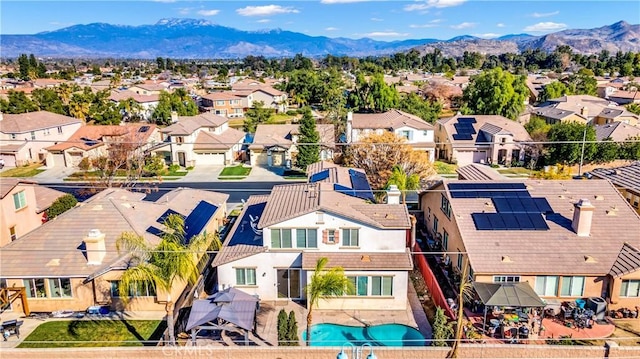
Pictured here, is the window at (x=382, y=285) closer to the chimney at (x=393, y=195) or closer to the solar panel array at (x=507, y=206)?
the chimney at (x=393, y=195)

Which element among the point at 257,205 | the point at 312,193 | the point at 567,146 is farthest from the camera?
the point at 567,146

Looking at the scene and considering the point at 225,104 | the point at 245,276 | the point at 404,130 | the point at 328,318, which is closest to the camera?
the point at 328,318

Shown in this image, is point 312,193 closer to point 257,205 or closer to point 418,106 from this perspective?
point 257,205

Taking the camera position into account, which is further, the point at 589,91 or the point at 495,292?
the point at 589,91

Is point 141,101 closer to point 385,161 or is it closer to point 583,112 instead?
point 385,161

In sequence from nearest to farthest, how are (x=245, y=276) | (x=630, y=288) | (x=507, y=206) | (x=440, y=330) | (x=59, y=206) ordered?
(x=440, y=330) < (x=630, y=288) < (x=245, y=276) < (x=507, y=206) < (x=59, y=206)

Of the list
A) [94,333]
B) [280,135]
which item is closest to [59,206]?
[94,333]

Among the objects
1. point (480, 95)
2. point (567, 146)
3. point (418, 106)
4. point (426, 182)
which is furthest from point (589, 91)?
point (426, 182)

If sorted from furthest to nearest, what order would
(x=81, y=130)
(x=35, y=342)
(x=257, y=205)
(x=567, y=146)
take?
(x=81, y=130), (x=567, y=146), (x=257, y=205), (x=35, y=342)

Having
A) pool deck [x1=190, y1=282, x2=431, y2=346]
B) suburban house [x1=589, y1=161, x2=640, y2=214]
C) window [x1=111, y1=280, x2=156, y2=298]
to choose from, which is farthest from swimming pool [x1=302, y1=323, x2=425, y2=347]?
suburban house [x1=589, y1=161, x2=640, y2=214]
